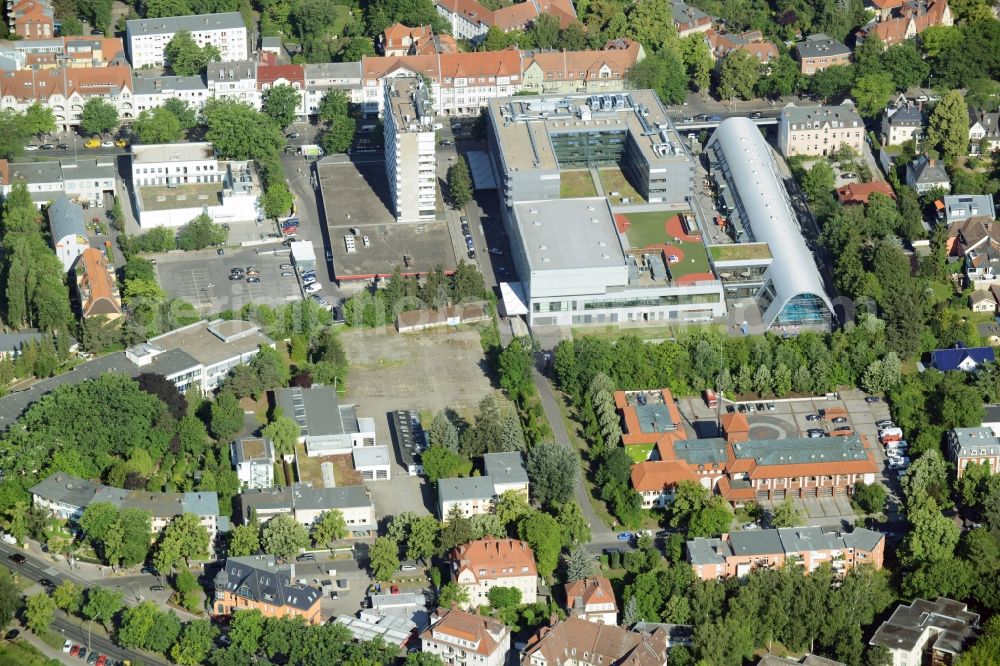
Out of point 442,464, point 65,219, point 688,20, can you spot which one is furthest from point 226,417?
point 688,20

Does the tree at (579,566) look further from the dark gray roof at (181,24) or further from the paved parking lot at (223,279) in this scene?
the dark gray roof at (181,24)

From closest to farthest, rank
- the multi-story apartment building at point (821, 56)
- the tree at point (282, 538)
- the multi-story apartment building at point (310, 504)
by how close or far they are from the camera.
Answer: the tree at point (282, 538), the multi-story apartment building at point (310, 504), the multi-story apartment building at point (821, 56)

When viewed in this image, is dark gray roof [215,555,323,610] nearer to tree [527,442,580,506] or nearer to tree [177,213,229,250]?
tree [527,442,580,506]

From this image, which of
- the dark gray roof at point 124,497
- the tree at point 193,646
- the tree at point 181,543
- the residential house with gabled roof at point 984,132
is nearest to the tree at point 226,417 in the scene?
the dark gray roof at point 124,497

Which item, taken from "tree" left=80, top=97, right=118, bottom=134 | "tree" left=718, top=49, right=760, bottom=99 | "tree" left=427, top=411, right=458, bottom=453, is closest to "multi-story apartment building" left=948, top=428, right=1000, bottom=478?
"tree" left=427, top=411, right=458, bottom=453

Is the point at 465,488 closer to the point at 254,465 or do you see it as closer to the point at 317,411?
the point at 254,465

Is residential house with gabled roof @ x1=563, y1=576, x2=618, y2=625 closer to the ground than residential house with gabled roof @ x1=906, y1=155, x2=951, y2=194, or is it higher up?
closer to the ground

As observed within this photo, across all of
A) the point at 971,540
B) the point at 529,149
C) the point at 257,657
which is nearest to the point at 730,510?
the point at 971,540
